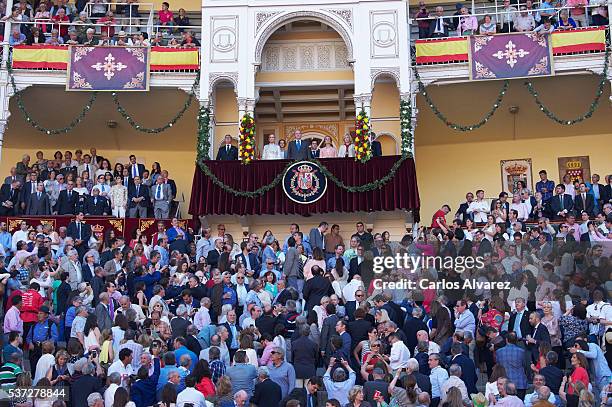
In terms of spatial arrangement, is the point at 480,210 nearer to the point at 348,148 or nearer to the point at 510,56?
the point at 348,148

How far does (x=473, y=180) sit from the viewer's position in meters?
28.8

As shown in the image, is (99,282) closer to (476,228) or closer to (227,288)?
(227,288)

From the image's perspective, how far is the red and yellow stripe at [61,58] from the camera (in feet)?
85.7

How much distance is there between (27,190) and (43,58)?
397 centimetres

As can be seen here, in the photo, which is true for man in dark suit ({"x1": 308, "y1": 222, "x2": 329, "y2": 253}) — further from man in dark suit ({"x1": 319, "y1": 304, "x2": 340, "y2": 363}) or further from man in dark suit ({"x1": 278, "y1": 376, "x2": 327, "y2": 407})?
man in dark suit ({"x1": 278, "y1": 376, "x2": 327, "y2": 407})

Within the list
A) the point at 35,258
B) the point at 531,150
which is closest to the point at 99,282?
the point at 35,258

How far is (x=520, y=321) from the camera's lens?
53.3 feet

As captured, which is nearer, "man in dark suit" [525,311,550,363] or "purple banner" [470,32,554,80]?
"man in dark suit" [525,311,550,363]

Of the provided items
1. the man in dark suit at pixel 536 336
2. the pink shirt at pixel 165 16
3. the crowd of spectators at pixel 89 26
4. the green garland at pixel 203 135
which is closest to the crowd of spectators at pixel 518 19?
the green garland at pixel 203 135

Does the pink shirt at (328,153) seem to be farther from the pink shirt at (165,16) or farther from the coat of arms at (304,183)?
the pink shirt at (165,16)

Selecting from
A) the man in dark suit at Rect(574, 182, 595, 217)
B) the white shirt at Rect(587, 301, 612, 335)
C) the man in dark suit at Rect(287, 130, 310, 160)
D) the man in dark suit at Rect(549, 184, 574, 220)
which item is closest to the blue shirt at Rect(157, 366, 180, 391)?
the white shirt at Rect(587, 301, 612, 335)

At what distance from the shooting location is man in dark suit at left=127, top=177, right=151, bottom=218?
24656 mm

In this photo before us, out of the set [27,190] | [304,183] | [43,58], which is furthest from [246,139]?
[43,58]

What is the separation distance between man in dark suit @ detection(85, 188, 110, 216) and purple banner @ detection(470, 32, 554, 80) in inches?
396
